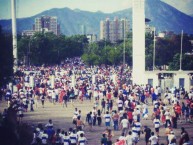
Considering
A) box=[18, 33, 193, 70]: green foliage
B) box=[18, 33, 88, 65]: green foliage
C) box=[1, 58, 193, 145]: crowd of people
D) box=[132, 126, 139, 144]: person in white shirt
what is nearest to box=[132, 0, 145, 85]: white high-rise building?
box=[1, 58, 193, 145]: crowd of people

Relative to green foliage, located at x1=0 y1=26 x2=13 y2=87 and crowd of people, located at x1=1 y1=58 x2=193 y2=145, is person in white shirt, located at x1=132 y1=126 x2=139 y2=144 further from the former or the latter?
green foliage, located at x1=0 y1=26 x2=13 y2=87

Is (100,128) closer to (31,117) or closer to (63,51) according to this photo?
(31,117)

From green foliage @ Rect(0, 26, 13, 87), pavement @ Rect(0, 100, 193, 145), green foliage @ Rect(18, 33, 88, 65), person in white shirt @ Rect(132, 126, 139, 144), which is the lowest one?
pavement @ Rect(0, 100, 193, 145)

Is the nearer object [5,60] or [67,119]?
[5,60]

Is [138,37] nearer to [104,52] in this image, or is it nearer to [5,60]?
[5,60]

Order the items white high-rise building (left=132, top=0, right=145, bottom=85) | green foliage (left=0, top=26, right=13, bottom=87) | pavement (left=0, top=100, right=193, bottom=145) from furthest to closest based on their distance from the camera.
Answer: white high-rise building (left=132, top=0, right=145, bottom=85), green foliage (left=0, top=26, right=13, bottom=87), pavement (left=0, top=100, right=193, bottom=145)

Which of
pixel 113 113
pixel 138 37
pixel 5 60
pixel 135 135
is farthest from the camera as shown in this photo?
pixel 138 37

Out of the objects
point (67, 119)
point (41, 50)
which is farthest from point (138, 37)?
point (41, 50)

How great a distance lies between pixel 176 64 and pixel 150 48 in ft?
57.4

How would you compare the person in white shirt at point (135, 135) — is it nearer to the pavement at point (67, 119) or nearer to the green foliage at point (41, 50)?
the pavement at point (67, 119)

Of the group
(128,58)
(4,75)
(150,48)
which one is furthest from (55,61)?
(4,75)

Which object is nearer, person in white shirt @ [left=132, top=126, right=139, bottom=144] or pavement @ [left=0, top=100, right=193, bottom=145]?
person in white shirt @ [left=132, top=126, right=139, bottom=144]

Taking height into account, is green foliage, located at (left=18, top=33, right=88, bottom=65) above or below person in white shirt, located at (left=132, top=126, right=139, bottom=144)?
above

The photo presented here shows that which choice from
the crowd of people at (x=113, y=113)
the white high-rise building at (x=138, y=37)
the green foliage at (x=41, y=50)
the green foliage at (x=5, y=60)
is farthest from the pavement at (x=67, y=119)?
the green foliage at (x=41, y=50)
